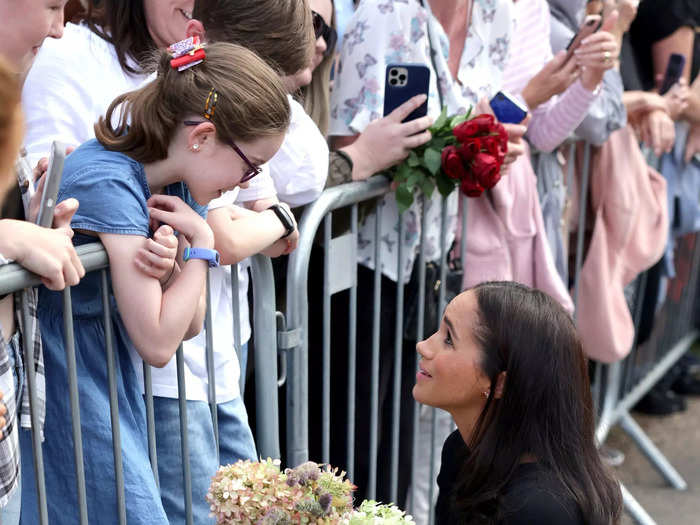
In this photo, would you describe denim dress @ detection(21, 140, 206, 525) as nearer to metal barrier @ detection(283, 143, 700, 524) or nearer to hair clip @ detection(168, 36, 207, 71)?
hair clip @ detection(168, 36, 207, 71)

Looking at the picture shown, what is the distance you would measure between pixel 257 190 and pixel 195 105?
0.46m

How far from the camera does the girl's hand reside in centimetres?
186

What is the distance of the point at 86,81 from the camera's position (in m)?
2.21

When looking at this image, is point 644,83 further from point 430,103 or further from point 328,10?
point 328,10

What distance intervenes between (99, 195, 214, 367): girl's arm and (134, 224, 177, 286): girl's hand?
0.04ft

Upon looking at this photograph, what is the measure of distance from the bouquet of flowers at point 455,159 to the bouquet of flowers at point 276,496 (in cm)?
151

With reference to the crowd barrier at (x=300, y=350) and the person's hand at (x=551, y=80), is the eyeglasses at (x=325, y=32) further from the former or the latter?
the person's hand at (x=551, y=80)

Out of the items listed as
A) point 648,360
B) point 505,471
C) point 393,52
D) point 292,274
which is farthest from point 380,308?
point 648,360

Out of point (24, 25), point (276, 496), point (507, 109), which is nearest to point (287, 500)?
point (276, 496)

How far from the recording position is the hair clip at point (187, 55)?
1969 millimetres

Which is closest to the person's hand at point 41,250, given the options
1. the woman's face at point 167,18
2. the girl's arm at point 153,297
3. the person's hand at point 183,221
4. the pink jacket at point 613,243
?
the girl's arm at point 153,297

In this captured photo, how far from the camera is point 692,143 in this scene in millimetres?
5000

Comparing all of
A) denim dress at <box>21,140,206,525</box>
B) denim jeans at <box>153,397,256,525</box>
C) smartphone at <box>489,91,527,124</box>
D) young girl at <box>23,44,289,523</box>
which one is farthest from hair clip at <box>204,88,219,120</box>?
smartphone at <box>489,91,527,124</box>

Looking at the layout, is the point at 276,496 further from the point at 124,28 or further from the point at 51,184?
the point at 124,28
